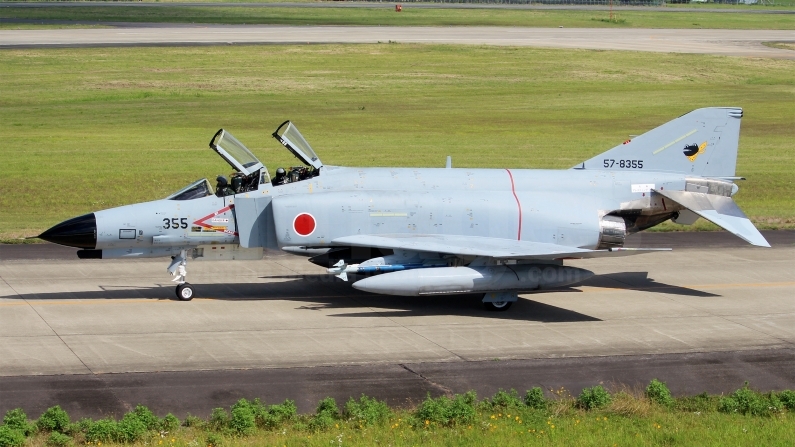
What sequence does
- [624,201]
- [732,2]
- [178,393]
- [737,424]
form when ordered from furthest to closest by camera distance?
[732,2], [624,201], [178,393], [737,424]

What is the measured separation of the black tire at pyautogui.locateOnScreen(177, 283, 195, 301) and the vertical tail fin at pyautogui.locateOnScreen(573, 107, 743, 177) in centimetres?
799

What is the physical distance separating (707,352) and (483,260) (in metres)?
4.09

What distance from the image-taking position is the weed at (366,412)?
12.4m

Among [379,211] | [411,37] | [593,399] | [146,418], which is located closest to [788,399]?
[593,399]

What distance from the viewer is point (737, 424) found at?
12555mm

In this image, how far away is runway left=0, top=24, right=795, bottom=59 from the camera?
65.1m

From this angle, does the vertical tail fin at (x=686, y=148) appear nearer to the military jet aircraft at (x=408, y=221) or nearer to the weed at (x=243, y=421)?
the military jet aircraft at (x=408, y=221)

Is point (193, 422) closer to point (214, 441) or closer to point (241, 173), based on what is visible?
point (214, 441)

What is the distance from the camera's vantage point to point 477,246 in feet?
60.2

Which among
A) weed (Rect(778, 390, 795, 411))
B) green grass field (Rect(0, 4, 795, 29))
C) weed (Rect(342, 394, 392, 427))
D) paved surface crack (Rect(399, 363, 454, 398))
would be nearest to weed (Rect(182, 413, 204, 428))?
weed (Rect(342, 394, 392, 427))

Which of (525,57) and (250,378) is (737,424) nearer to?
(250,378)

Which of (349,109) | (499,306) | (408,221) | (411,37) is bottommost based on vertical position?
(499,306)

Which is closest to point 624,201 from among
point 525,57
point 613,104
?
point 613,104

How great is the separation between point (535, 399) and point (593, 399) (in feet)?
2.41
